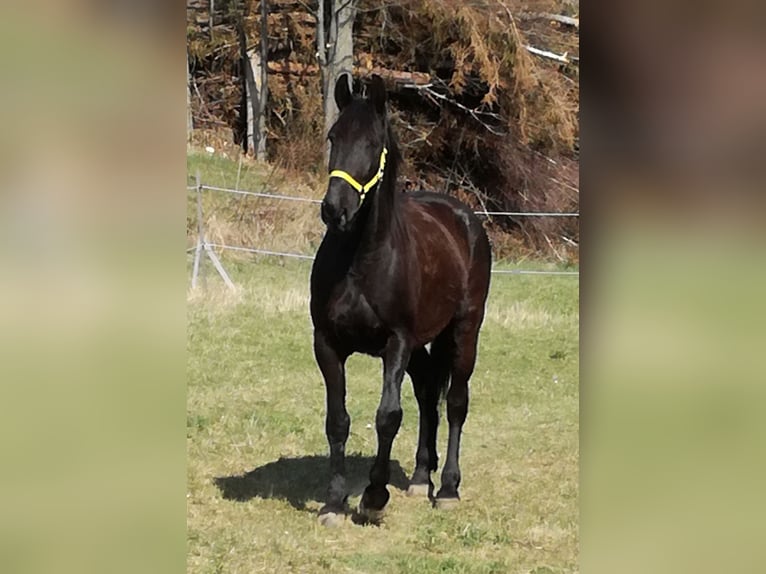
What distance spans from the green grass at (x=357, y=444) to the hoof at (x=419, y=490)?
51mm

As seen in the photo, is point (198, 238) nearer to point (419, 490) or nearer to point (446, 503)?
point (419, 490)

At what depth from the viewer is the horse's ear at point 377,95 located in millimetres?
3256

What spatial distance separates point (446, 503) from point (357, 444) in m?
0.73

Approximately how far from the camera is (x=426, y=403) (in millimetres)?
4277

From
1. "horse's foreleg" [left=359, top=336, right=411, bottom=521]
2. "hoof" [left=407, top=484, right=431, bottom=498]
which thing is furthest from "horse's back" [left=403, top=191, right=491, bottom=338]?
"hoof" [left=407, top=484, right=431, bottom=498]

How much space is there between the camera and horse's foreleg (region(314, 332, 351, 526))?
3582 millimetres

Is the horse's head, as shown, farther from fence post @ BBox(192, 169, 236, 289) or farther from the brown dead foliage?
fence post @ BBox(192, 169, 236, 289)

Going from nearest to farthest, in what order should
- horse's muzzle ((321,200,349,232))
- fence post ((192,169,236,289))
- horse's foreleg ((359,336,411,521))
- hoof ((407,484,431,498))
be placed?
1. horse's muzzle ((321,200,349,232))
2. horse's foreleg ((359,336,411,521))
3. hoof ((407,484,431,498))
4. fence post ((192,169,236,289))

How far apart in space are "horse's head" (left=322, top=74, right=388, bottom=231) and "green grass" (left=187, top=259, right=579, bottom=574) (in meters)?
1.36

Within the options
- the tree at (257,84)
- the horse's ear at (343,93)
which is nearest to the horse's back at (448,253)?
the horse's ear at (343,93)

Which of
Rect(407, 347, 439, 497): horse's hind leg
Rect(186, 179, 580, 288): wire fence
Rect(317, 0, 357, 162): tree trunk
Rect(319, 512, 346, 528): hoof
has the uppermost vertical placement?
Rect(317, 0, 357, 162): tree trunk
